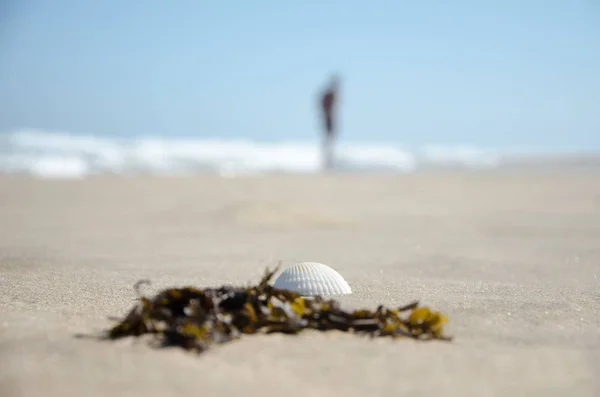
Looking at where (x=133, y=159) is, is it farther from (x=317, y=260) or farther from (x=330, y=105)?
(x=317, y=260)

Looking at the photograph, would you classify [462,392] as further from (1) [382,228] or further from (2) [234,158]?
(2) [234,158]

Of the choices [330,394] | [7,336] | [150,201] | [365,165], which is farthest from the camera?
[365,165]

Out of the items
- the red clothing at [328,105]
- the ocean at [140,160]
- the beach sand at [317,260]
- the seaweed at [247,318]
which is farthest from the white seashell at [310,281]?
the red clothing at [328,105]

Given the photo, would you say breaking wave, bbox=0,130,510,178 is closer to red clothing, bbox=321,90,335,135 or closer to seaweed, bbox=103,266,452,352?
red clothing, bbox=321,90,335,135

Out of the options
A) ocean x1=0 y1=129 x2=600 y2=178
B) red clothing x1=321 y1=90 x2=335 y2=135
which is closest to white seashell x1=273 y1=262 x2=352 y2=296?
ocean x1=0 y1=129 x2=600 y2=178

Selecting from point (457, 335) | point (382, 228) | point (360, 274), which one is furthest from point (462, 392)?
point (382, 228)

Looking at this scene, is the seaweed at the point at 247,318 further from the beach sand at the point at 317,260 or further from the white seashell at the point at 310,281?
the white seashell at the point at 310,281
